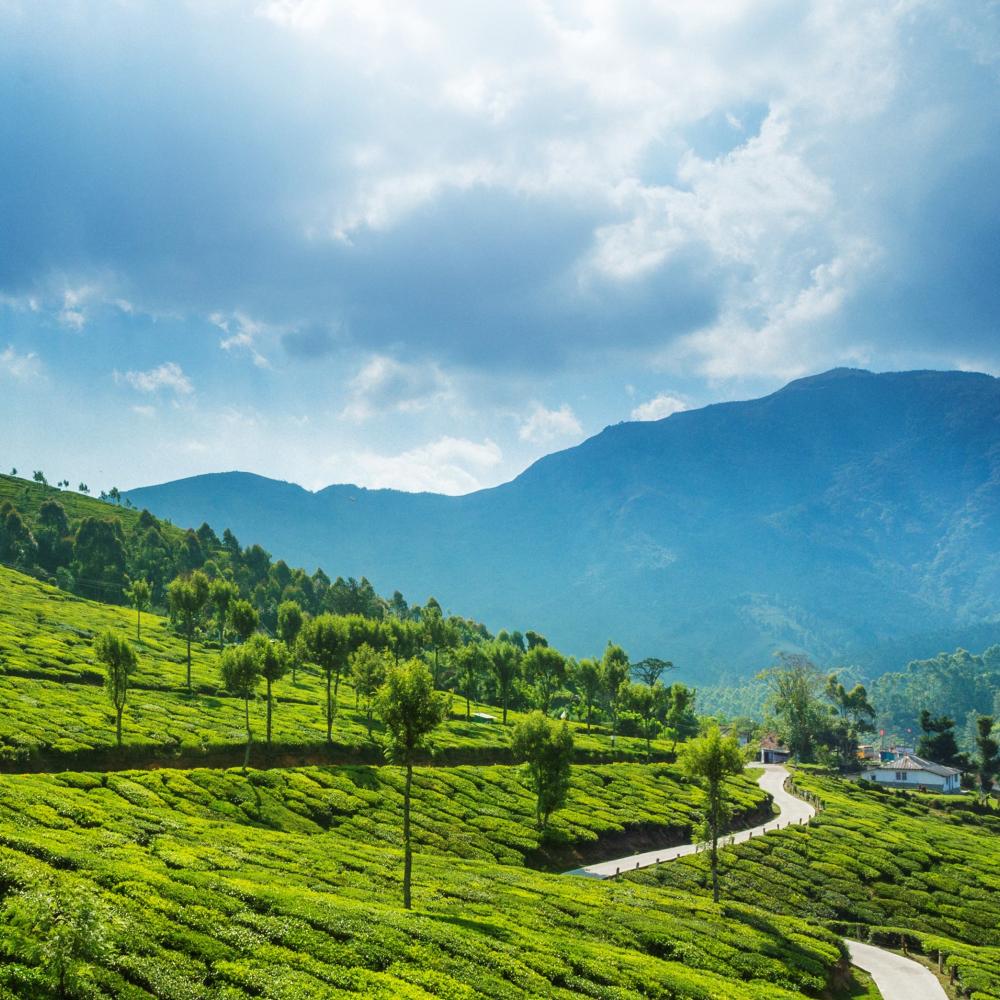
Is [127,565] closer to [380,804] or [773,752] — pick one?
[380,804]

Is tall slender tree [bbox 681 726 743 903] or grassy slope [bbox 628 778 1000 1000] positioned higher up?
tall slender tree [bbox 681 726 743 903]

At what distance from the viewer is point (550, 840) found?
5778cm

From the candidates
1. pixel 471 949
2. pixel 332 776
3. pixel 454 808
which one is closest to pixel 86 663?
pixel 332 776

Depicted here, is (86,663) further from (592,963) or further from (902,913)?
(902,913)

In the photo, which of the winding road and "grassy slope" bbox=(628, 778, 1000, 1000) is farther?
"grassy slope" bbox=(628, 778, 1000, 1000)

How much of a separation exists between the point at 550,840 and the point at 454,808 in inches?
328

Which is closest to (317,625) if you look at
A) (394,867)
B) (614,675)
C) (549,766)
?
(549,766)

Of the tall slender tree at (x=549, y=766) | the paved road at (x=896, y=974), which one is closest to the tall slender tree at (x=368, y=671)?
the tall slender tree at (x=549, y=766)

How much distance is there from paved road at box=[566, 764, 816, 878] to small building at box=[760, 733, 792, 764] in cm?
4908

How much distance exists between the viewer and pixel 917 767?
5630 inches

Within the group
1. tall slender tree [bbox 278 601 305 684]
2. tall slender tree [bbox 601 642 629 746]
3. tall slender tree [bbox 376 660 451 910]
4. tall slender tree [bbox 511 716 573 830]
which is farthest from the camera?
tall slender tree [bbox 601 642 629 746]

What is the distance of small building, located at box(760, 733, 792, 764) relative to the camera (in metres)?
160

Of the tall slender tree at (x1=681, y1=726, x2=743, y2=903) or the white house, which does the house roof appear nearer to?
the white house

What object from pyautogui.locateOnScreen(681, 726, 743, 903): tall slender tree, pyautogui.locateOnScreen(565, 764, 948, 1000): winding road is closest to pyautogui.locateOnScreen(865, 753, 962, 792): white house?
pyautogui.locateOnScreen(565, 764, 948, 1000): winding road
